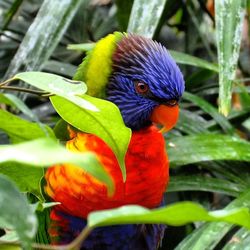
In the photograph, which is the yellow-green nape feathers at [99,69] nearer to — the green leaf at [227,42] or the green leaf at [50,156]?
the green leaf at [227,42]

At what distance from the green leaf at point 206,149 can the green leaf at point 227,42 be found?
0.20 metres

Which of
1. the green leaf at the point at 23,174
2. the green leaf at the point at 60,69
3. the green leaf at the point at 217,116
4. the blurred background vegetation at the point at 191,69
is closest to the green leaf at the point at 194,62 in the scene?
the blurred background vegetation at the point at 191,69

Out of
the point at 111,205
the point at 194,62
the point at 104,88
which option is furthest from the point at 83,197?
the point at 194,62

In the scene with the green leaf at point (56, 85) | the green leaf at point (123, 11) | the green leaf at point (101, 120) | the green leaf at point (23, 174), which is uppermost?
the green leaf at point (123, 11)

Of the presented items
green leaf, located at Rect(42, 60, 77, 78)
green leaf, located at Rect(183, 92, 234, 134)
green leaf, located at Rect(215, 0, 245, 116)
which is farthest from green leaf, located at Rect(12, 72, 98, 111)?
green leaf, located at Rect(42, 60, 77, 78)

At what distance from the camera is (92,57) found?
1164 millimetres

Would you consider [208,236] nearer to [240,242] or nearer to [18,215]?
[240,242]

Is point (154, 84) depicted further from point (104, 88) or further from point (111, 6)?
point (111, 6)

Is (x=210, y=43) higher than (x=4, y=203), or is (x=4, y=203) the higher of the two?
(x=210, y=43)

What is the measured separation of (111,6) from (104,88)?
34.2 inches

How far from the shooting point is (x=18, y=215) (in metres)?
0.32

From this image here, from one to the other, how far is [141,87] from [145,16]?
16 centimetres

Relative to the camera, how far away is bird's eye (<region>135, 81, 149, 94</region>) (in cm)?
115

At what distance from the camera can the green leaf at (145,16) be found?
1.08m
